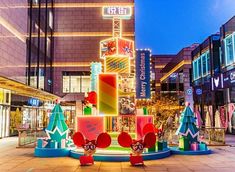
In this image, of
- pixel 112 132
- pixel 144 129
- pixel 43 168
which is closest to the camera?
pixel 43 168

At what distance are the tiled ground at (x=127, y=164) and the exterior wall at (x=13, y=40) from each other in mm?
12061

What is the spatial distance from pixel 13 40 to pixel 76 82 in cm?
2068

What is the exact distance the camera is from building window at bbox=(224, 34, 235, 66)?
1118 inches

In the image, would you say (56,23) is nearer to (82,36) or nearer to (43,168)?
(82,36)

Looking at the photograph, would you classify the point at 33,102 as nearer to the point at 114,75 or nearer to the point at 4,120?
the point at 4,120

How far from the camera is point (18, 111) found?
30.1m

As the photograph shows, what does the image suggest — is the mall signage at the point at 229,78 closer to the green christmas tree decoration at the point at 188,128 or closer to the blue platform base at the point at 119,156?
the green christmas tree decoration at the point at 188,128

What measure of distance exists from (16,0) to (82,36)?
19841 mm

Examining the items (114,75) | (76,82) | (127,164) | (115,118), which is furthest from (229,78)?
(76,82)

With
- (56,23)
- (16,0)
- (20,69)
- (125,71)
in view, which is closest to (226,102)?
(125,71)

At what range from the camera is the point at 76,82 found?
47.8 m

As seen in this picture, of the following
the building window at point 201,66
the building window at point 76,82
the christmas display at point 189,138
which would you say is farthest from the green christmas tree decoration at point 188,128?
the building window at point 76,82

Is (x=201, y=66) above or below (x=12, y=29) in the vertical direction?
below

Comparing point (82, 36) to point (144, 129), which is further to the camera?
point (82, 36)
